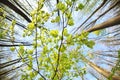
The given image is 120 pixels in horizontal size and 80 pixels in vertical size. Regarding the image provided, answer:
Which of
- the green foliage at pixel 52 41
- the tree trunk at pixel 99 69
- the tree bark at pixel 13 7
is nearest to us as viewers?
the green foliage at pixel 52 41

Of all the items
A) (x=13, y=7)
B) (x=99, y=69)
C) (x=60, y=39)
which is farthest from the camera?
(x=99, y=69)

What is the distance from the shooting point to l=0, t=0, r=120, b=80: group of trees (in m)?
3.26

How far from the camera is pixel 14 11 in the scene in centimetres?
487

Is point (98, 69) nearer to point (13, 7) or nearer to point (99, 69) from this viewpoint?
point (99, 69)

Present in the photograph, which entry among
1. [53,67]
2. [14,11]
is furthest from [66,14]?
[14,11]

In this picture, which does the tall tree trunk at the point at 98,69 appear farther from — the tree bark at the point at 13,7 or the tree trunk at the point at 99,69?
the tree bark at the point at 13,7

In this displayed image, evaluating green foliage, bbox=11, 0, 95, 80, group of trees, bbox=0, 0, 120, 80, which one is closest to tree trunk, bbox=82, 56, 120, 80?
group of trees, bbox=0, 0, 120, 80

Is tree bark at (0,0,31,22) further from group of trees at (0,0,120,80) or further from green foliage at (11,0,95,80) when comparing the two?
green foliage at (11,0,95,80)

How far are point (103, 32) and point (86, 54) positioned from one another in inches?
A: 25.8

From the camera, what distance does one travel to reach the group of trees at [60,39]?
326 cm

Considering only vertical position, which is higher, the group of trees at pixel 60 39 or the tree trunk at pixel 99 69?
the group of trees at pixel 60 39

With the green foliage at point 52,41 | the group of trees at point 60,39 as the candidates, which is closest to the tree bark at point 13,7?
the group of trees at point 60,39

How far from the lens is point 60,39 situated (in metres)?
3.27

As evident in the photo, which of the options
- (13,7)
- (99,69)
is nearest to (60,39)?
(13,7)
